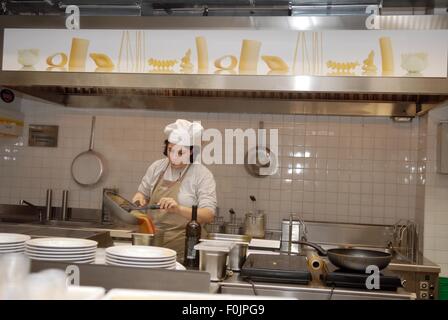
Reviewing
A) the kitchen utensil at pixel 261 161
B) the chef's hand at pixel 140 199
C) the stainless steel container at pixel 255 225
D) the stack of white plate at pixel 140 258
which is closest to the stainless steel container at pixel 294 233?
→ the stainless steel container at pixel 255 225

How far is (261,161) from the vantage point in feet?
14.2

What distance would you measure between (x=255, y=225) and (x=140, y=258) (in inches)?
96.7

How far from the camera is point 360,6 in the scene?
2346 mm

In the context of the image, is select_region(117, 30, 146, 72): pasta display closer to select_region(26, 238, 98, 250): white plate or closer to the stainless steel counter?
select_region(26, 238, 98, 250): white plate

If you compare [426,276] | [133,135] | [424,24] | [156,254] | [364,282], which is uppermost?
[424,24]

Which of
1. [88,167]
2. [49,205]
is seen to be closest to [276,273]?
[88,167]

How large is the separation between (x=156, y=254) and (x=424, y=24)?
1707 mm

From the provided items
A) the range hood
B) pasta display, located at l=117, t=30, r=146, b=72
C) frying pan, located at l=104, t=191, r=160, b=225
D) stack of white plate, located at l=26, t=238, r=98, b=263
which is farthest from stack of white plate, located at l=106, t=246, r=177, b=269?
pasta display, located at l=117, t=30, r=146, b=72

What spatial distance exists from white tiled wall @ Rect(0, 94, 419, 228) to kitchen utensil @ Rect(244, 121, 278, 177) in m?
0.07

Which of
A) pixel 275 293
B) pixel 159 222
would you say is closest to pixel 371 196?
pixel 159 222

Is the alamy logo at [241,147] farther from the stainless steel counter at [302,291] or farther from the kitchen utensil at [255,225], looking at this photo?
the stainless steel counter at [302,291]

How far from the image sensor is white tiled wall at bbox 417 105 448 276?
366 cm

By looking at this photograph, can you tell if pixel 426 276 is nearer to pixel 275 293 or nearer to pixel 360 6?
pixel 275 293

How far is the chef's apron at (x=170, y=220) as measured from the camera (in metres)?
2.92
